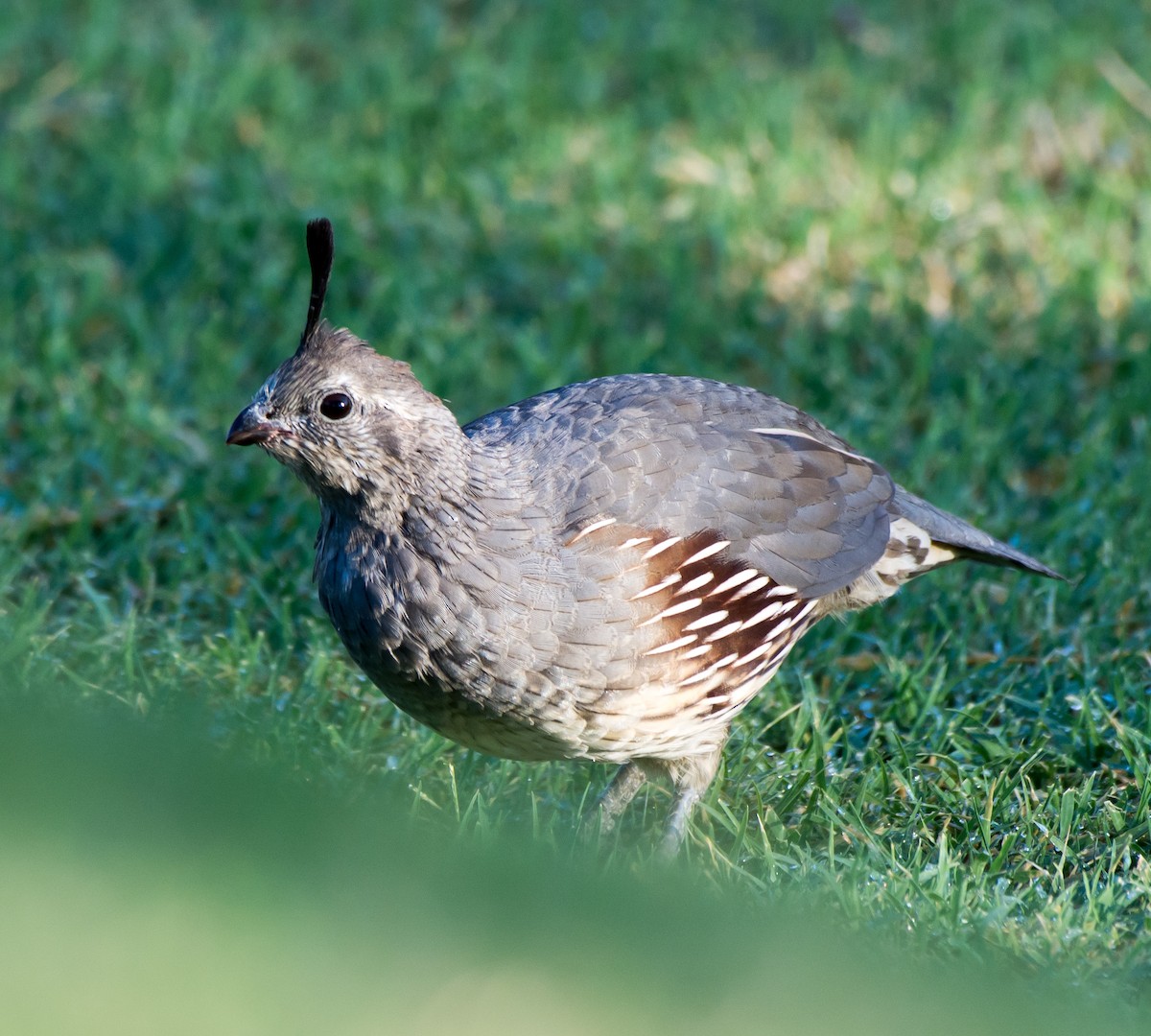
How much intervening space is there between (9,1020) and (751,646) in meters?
2.31

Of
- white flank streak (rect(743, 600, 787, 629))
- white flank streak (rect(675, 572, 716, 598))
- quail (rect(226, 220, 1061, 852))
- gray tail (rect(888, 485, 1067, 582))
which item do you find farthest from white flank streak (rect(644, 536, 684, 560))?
gray tail (rect(888, 485, 1067, 582))

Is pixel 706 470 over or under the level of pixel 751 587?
over

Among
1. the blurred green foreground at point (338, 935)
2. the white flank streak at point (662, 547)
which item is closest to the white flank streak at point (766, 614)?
the white flank streak at point (662, 547)

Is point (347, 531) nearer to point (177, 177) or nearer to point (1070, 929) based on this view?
point (1070, 929)

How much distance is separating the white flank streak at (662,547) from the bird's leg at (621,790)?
2.58 ft

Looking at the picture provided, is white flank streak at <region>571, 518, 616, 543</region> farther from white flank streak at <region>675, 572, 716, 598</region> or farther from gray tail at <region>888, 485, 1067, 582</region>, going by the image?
gray tail at <region>888, 485, 1067, 582</region>

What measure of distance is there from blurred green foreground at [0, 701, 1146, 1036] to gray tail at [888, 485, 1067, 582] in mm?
1466

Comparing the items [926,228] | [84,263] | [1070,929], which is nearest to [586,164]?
[926,228]

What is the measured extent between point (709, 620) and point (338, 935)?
5.10 ft

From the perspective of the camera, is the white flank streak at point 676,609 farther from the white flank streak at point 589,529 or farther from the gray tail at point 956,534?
the gray tail at point 956,534

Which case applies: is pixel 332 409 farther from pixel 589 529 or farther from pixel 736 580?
pixel 736 580

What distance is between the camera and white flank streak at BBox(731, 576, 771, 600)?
438 cm

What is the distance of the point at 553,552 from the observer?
4164 millimetres

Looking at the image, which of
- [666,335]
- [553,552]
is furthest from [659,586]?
[666,335]
